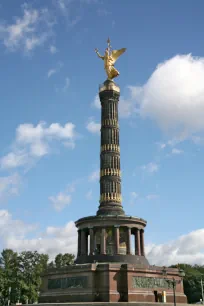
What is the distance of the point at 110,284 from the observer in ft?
99.1

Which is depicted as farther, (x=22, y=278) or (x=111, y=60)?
(x=22, y=278)

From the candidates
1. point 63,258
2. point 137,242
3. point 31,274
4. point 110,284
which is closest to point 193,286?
point 63,258

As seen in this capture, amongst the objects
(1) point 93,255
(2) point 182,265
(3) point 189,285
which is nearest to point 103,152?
(1) point 93,255

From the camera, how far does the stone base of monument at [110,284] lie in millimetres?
30250

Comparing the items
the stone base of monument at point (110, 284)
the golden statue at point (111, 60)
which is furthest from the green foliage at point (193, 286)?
the golden statue at point (111, 60)

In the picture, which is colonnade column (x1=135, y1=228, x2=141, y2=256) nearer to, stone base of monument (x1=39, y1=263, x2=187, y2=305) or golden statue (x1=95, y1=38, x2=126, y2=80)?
stone base of monument (x1=39, y1=263, x2=187, y2=305)

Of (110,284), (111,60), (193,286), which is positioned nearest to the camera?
(110,284)

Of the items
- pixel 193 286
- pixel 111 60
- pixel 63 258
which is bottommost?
pixel 193 286

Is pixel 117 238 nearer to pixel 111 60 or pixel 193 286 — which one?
pixel 111 60

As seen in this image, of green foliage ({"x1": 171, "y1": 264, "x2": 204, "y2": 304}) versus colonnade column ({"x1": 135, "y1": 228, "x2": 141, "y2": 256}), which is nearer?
colonnade column ({"x1": 135, "y1": 228, "x2": 141, "y2": 256})

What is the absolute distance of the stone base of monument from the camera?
30250mm

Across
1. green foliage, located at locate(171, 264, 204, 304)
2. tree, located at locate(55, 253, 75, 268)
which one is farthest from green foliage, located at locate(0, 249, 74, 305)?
green foliage, located at locate(171, 264, 204, 304)

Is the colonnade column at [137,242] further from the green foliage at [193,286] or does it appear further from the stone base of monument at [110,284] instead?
the green foliage at [193,286]

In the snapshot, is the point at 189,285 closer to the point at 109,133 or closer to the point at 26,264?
the point at 26,264
